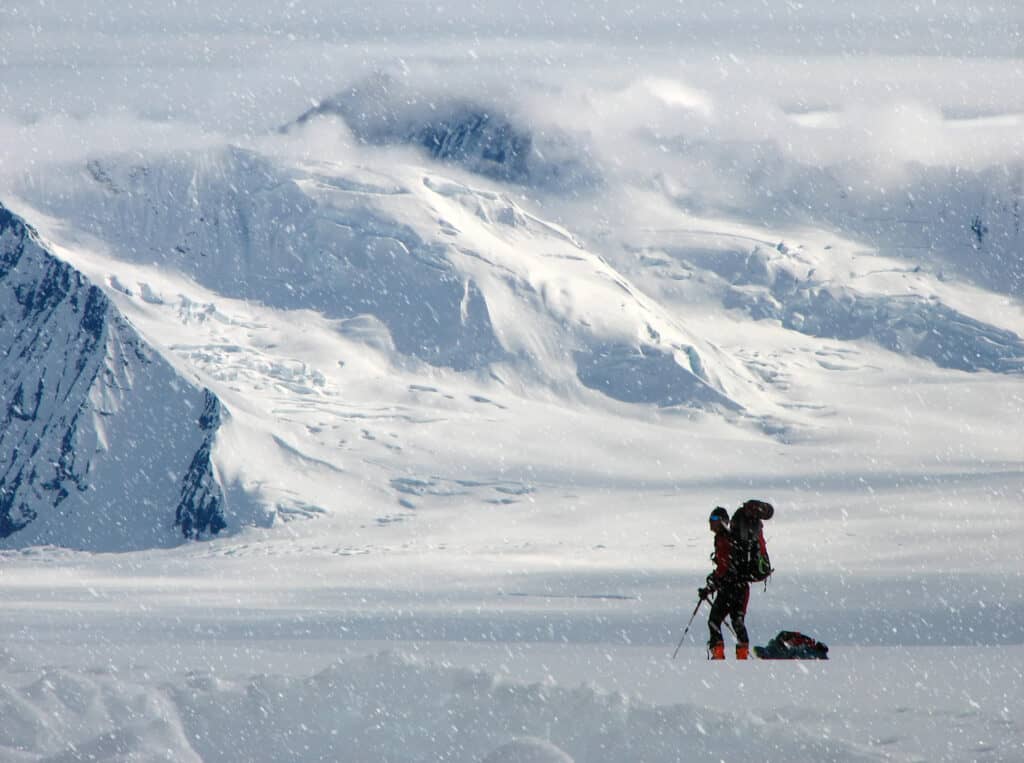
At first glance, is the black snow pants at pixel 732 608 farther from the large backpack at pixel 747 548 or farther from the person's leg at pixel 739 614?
the large backpack at pixel 747 548

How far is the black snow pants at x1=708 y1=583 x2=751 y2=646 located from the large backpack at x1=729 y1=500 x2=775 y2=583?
223 millimetres

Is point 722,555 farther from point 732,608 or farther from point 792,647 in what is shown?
point 792,647

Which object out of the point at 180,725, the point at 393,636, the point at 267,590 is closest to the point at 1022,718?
the point at 180,725

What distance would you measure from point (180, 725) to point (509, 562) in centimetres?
15459

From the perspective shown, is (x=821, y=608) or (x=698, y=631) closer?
(x=698, y=631)

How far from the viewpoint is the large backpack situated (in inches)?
796

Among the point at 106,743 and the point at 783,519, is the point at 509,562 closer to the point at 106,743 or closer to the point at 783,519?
the point at 783,519

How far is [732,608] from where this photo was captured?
2125 cm

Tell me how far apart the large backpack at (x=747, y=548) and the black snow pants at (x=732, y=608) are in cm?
22

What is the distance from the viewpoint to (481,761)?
1579 cm

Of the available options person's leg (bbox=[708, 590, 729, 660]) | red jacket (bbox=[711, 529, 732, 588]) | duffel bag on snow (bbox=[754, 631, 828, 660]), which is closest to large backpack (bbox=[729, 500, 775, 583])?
red jacket (bbox=[711, 529, 732, 588])

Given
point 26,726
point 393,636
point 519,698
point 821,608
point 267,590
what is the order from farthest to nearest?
point 267,590 < point 821,608 < point 393,636 < point 26,726 < point 519,698

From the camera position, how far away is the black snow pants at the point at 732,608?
68.9 ft

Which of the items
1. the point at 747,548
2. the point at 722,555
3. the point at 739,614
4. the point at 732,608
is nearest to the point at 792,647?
the point at 739,614
